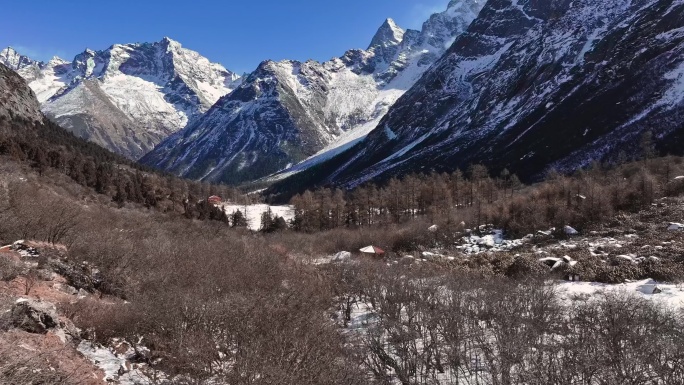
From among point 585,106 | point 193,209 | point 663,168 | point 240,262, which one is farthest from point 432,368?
point 585,106

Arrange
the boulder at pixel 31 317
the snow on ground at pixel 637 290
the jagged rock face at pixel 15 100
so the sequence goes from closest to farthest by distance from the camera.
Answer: the boulder at pixel 31 317 < the snow on ground at pixel 637 290 < the jagged rock face at pixel 15 100

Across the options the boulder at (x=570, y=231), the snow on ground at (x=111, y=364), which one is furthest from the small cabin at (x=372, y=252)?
the snow on ground at (x=111, y=364)

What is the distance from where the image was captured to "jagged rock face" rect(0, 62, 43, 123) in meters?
117

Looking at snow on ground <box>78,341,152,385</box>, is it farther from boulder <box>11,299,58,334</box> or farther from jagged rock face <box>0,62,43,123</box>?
jagged rock face <box>0,62,43,123</box>

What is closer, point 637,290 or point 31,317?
point 31,317

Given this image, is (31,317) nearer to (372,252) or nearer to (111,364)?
(111,364)

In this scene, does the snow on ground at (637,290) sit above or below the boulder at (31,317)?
below

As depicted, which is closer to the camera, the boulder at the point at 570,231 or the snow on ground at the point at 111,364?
the snow on ground at the point at 111,364

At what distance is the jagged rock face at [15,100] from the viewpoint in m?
117

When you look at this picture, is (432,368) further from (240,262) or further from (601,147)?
(601,147)

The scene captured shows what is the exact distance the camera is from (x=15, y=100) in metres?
124

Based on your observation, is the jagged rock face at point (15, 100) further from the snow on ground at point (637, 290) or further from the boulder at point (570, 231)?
the snow on ground at point (637, 290)

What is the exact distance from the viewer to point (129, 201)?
78.8 metres

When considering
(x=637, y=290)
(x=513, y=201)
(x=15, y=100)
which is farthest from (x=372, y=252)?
(x=15, y=100)
